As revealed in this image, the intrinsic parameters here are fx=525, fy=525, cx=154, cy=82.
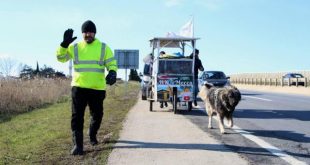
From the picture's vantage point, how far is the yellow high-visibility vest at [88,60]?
932 cm

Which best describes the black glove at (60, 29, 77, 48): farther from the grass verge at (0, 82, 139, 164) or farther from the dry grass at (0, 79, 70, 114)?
the dry grass at (0, 79, 70, 114)

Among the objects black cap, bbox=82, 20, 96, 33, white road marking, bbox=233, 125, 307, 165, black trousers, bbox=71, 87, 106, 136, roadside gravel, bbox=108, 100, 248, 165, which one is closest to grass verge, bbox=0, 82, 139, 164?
roadside gravel, bbox=108, 100, 248, 165

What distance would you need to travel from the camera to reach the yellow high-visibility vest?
9320mm

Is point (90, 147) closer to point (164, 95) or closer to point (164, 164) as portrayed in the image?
point (164, 164)

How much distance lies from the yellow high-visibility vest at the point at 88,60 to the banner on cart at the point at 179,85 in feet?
27.0

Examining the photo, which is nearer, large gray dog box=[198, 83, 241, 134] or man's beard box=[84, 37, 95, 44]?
man's beard box=[84, 37, 95, 44]

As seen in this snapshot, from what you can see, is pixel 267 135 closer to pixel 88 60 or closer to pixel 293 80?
pixel 88 60

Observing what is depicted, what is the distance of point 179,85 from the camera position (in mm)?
17562

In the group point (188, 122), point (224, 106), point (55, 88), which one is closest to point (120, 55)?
point (55, 88)

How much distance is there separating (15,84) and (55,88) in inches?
209

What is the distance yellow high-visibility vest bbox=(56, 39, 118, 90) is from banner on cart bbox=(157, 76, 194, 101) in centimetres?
822

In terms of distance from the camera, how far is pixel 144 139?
10711 millimetres

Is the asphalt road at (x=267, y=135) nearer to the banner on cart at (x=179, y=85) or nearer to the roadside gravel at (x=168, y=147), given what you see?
the roadside gravel at (x=168, y=147)

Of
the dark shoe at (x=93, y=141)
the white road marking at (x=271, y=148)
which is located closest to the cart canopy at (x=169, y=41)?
the white road marking at (x=271, y=148)
